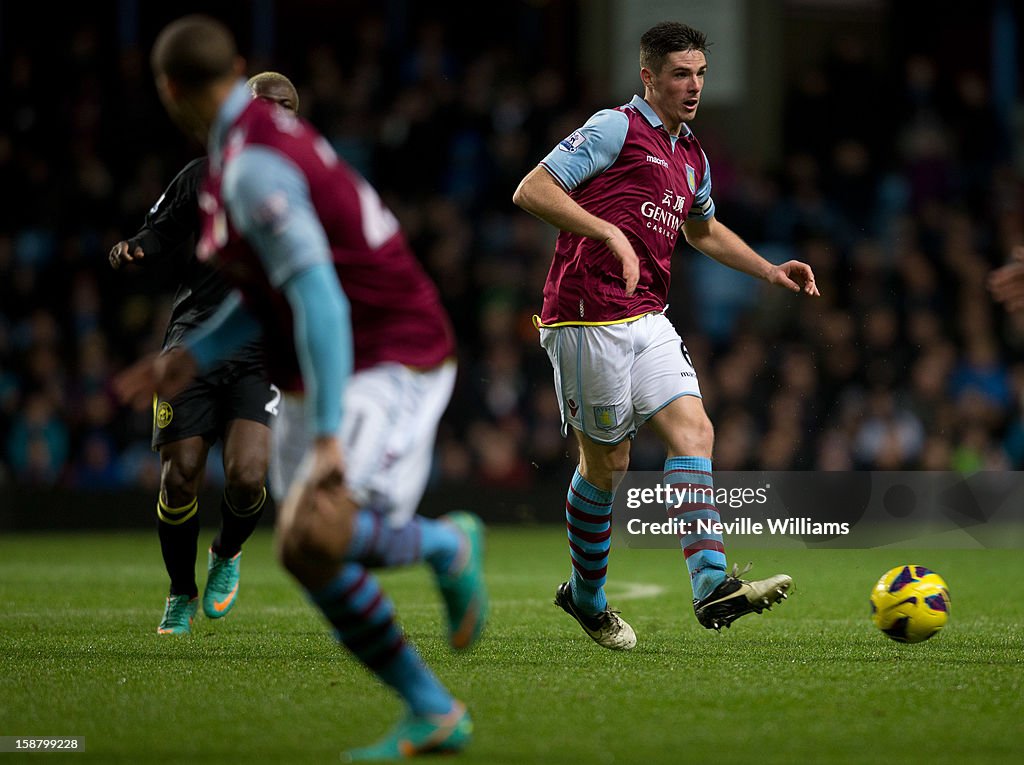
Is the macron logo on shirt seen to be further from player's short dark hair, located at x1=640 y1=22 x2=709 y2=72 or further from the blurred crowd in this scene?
the blurred crowd

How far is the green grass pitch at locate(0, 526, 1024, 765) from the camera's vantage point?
403 cm

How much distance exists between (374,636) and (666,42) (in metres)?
3.28

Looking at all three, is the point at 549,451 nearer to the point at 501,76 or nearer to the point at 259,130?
the point at 501,76

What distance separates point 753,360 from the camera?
551 inches

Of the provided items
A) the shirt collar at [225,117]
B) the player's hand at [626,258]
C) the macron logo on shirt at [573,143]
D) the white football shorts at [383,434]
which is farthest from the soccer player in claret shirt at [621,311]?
the shirt collar at [225,117]

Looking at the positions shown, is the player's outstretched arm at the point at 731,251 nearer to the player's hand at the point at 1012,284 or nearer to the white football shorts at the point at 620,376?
the white football shorts at the point at 620,376

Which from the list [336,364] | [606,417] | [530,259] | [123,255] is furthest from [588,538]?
[530,259]

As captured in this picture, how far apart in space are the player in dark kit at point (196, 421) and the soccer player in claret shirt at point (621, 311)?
4.61 ft

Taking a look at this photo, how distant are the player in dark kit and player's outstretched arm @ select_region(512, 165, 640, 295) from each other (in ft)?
4.31

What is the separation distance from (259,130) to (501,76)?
526 inches

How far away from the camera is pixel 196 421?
6836 millimetres

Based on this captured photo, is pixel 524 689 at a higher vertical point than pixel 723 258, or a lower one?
lower

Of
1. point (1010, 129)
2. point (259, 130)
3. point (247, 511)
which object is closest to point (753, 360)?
point (1010, 129)

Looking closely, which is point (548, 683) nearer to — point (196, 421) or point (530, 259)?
point (196, 421)
